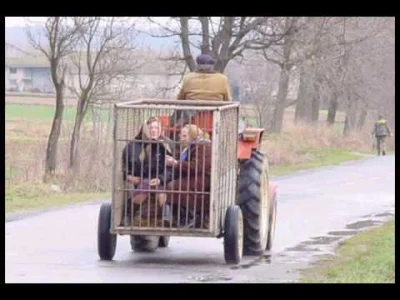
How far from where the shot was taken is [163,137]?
45.3 feet

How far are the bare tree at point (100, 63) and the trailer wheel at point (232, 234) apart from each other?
16198 millimetres

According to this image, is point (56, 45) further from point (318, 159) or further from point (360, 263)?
point (360, 263)

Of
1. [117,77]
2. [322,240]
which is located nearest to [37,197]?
[117,77]

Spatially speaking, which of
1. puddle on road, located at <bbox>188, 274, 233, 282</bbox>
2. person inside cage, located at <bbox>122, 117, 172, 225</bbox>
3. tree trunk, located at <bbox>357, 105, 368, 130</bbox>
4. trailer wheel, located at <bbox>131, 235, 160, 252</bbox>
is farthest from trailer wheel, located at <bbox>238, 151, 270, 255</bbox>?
tree trunk, located at <bbox>357, 105, 368, 130</bbox>

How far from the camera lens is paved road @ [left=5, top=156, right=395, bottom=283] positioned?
43.5 ft

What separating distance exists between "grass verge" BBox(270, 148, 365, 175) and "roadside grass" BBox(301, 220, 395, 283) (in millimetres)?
17353

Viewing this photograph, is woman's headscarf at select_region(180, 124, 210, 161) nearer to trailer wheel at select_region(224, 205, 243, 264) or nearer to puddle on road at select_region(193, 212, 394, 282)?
trailer wheel at select_region(224, 205, 243, 264)

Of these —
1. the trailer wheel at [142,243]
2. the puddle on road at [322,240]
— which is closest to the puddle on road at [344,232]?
→ the puddle on road at [322,240]

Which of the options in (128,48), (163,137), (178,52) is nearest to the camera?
(163,137)

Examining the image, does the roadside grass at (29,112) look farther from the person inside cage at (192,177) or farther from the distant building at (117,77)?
the person inside cage at (192,177)

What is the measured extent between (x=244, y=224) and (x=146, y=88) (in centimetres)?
2471
